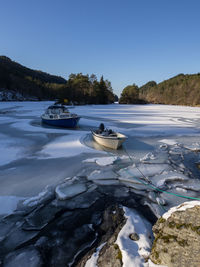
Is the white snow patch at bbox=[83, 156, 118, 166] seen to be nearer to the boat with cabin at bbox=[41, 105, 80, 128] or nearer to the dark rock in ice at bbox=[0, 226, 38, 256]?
the dark rock in ice at bbox=[0, 226, 38, 256]

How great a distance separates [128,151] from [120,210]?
5584mm

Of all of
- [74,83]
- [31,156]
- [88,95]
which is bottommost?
[31,156]

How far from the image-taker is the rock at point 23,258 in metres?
2.82

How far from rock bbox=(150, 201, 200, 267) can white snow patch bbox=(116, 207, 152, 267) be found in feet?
1.01

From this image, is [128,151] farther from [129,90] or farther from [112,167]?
[129,90]

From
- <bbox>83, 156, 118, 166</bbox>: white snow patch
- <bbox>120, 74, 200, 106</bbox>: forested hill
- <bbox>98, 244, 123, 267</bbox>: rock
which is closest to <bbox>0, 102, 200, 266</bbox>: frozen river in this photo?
<bbox>83, 156, 118, 166</bbox>: white snow patch

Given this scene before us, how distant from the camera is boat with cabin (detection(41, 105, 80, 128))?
17609mm

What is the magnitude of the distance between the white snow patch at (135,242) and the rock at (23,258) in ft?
5.37

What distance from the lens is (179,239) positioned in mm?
2246

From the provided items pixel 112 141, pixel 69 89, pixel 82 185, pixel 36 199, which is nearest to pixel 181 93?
pixel 69 89

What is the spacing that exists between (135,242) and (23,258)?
7.27 feet

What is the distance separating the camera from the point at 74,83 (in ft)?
215

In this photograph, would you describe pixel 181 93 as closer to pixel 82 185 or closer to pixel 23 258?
pixel 82 185

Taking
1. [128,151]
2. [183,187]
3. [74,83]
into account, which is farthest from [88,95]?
[183,187]
